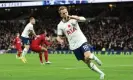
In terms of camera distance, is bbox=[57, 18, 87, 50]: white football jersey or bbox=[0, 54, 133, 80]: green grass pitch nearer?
bbox=[57, 18, 87, 50]: white football jersey

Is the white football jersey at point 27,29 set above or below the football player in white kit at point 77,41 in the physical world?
below

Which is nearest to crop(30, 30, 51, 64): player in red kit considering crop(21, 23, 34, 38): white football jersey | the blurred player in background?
the blurred player in background

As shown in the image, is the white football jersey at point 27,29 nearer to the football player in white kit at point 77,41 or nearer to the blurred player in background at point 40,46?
the blurred player in background at point 40,46

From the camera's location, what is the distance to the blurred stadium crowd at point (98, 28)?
49469 mm

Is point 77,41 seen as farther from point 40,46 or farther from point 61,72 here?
point 40,46

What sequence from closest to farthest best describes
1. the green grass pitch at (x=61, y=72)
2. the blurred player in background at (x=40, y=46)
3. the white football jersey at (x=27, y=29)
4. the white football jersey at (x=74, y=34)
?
the white football jersey at (x=74, y=34), the green grass pitch at (x=61, y=72), the blurred player in background at (x=40, y=46), the white football jersey at (x=27, y=29)

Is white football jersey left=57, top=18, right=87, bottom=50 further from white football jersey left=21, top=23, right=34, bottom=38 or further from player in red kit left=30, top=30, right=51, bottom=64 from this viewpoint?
white football jersey left=21, top=23, right=34, bottom=38

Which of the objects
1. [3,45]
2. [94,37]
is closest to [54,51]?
[94,37]

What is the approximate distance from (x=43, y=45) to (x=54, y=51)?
887 inches

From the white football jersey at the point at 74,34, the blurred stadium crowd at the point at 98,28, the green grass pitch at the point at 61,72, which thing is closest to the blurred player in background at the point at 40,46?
the green grass pitch at the point at 61,72

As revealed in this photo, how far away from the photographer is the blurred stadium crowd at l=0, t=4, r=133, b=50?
49469 mm

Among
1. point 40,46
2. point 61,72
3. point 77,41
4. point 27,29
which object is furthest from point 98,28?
point 77,41

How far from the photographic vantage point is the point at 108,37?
5141 cm

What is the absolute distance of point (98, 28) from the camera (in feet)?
180
